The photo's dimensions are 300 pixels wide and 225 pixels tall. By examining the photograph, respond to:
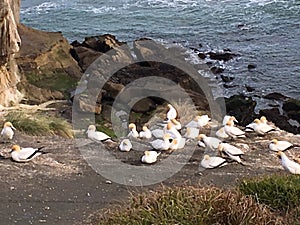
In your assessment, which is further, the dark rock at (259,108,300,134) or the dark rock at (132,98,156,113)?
the dark rock at (259,108,300,134)

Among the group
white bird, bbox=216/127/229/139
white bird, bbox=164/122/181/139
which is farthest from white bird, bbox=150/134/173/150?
white bird, bbox=216/127/229/139

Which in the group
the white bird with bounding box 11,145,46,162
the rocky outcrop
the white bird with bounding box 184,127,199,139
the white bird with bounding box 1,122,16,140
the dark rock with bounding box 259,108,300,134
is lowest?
the dark rock with bounding box 259,108,300,134

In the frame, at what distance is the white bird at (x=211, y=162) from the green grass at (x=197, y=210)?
4661 millimetres

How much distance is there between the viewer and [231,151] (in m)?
13.3

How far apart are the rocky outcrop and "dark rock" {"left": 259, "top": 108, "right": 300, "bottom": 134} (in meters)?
7.90

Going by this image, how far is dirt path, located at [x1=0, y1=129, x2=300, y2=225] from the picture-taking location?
9.53 m

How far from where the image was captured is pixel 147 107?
880 inches

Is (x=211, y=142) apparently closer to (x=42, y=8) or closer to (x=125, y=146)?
(x=125, y=146)

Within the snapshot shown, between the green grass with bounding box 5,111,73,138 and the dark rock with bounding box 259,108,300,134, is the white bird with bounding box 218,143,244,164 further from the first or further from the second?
the dark rock with bounding box 259,108,300,134

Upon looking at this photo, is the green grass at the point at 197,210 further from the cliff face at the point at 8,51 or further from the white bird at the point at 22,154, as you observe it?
the cliff face at the point at 8,51

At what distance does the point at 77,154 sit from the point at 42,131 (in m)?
2.40

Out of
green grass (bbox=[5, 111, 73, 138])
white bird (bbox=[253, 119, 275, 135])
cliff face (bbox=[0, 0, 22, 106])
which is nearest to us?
green grass (bbox=[5, 111, 73, 138])

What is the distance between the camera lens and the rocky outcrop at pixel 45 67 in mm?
22922

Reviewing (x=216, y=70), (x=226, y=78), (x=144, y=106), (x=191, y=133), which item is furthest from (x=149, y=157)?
(x=216, y=70)
